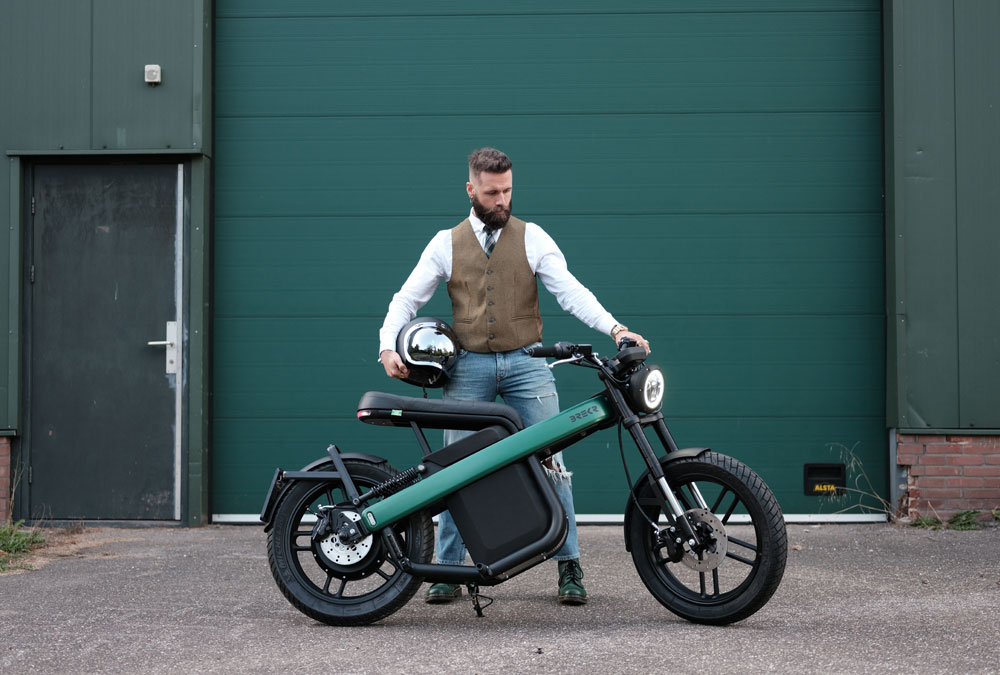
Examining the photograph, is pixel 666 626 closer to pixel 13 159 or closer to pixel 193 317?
pixel 193 317

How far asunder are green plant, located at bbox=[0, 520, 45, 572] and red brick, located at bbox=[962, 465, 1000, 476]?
5282 millimetres

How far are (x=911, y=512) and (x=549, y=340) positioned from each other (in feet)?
7.84

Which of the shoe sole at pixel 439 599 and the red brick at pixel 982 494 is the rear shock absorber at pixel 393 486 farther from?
the red brick at pixel 982 494

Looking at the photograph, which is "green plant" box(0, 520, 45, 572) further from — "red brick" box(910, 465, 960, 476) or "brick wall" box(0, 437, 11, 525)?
"red brick" box(910, 465, 960, 476)

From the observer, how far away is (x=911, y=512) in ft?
21.5

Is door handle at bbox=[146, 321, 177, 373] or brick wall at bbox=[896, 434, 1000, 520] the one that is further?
door handle at bbox=[146, 321, 177, 373]

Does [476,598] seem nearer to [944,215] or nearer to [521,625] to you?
[521,625]

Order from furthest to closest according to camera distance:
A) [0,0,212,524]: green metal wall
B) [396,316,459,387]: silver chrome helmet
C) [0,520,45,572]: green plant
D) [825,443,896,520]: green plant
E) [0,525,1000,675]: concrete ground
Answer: [0,0,212,524]: green metal wall
[825,443,896,520]: green plant
[0,520,45,572]: green plant
[396,316,459,387]: silver chrome helmet
[0,525,1000,675]: concrete ground

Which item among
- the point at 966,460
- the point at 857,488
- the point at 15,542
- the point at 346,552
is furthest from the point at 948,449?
the point at 15,542

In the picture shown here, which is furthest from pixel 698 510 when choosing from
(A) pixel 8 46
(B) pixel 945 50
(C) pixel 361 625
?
(A) pixel 8 46

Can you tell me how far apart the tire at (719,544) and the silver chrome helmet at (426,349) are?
2.87ft

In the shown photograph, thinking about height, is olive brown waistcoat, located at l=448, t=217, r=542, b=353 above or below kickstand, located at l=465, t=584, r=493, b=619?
above

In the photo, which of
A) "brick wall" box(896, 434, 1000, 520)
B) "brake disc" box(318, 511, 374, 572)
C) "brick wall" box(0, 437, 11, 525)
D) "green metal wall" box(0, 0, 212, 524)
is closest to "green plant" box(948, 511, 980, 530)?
"brick wall" box(896, 434, 1000, 520)

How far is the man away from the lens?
14.1 feet
